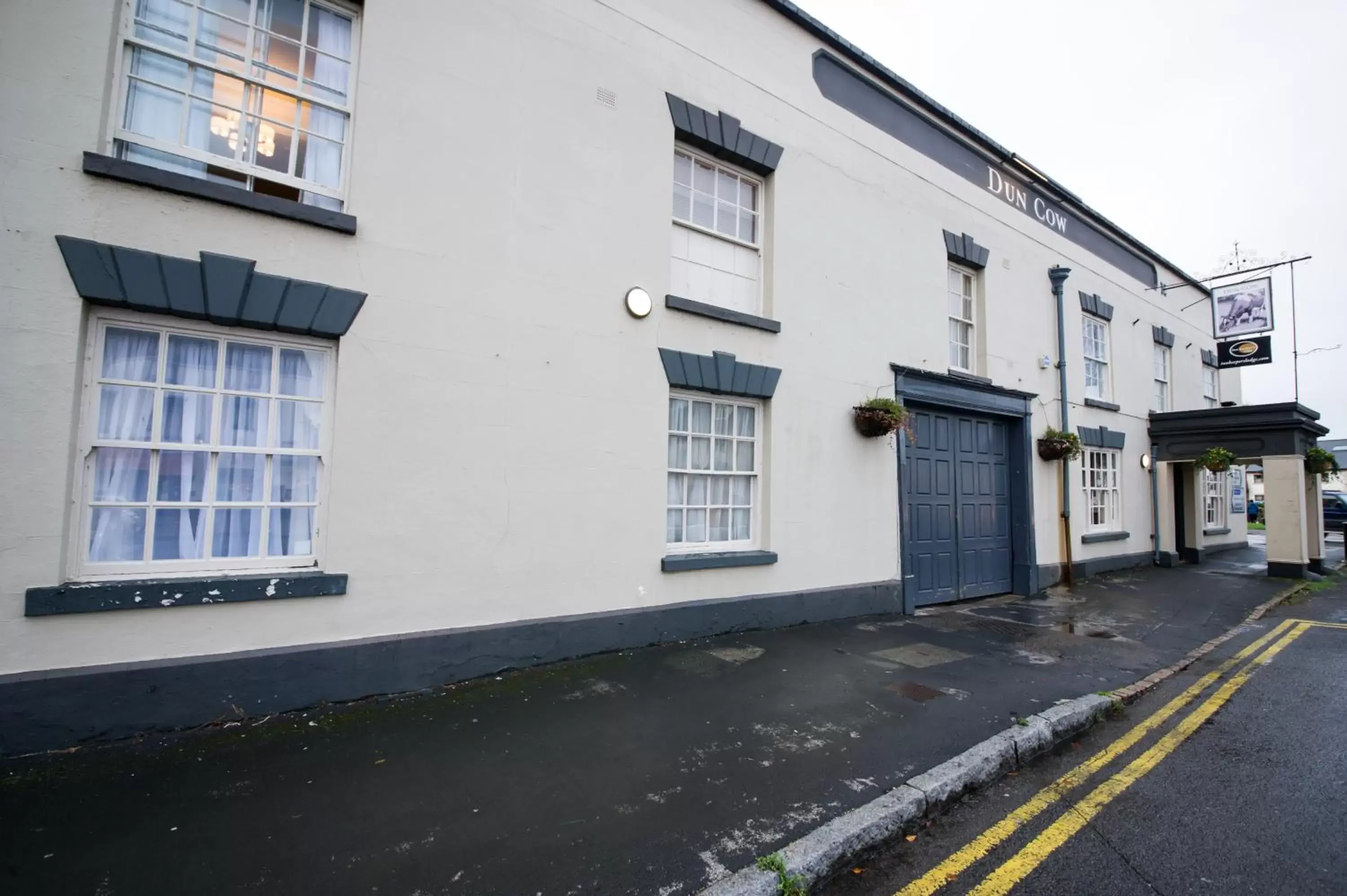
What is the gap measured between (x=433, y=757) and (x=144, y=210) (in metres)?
4.32

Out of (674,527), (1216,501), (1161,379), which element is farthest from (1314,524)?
(674,527)

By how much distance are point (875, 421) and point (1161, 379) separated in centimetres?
1293

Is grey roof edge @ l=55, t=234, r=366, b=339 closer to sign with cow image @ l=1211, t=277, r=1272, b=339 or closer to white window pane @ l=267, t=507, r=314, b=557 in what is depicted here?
white window pane @ l=267, t=507, r=314, b=557

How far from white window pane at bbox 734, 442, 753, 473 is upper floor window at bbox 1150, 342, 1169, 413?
539 inches

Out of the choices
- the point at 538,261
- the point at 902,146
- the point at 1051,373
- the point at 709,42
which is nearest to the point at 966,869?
the point at 538,261

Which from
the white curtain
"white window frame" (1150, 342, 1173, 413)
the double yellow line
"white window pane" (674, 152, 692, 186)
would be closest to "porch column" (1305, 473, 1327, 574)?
"white window frame" (1150, 342, 1173, 413)

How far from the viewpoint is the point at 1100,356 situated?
13469mm

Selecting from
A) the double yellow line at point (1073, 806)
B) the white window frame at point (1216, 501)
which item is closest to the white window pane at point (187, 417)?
the double yellow line at point (1073, 806)

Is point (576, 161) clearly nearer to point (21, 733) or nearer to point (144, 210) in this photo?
point (144, 210)

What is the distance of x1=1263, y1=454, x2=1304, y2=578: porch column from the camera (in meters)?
12.5

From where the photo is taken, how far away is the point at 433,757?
12.6 ft

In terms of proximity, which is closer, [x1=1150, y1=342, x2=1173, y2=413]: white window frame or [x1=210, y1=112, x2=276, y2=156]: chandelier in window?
[x1=210, y1=112, x2=276, y2=156]: chandelier in window

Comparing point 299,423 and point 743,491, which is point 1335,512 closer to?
point 743,491

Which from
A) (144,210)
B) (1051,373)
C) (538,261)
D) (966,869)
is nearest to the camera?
(966,869)
